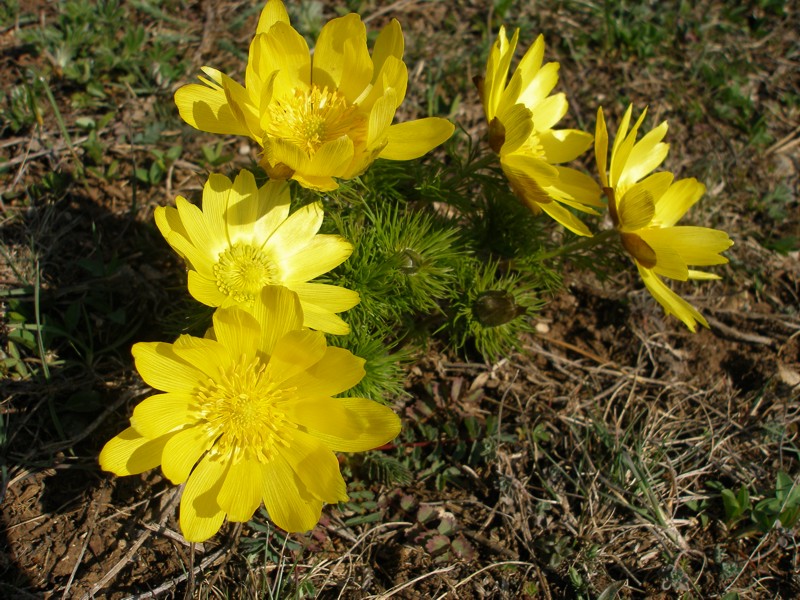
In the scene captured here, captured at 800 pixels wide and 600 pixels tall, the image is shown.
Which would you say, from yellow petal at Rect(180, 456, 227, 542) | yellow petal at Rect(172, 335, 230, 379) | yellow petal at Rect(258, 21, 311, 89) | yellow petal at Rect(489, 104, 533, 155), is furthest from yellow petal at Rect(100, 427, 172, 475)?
yellow petal at Rect(489, 104, 533, 155)

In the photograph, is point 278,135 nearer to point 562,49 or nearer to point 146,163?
point 146,163

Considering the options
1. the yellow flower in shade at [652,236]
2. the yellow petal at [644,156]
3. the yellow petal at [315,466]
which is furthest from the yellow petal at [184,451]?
the yellow petal at [644,156]

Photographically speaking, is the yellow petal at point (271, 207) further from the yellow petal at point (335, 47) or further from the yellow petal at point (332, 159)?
the yellow petal at point (335, 47)

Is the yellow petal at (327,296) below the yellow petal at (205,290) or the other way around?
below

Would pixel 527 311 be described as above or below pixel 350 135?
below

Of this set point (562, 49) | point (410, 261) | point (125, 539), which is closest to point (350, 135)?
point (410, 261)

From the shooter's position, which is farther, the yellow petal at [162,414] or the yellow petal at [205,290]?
the yellow petal at [205,290]

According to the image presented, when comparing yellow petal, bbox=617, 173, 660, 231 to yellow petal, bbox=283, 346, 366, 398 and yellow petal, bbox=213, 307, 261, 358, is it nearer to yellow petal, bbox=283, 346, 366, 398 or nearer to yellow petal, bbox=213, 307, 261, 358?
yellow petal, bbox=283, 346, 366, 398
